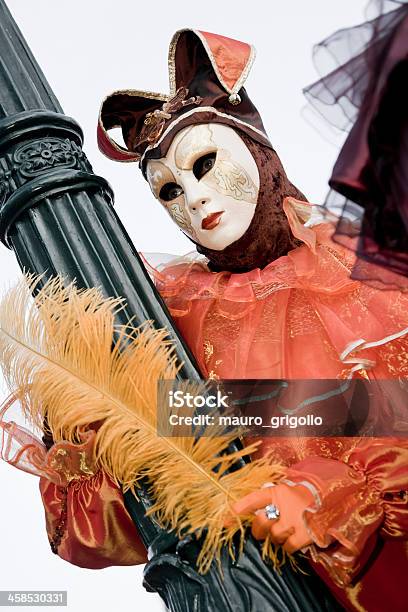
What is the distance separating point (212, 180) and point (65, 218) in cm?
34

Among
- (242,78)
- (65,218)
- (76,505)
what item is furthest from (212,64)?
(76,505)

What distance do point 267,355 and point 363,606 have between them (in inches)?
A: 18.8

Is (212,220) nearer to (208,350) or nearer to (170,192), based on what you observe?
(170,192)

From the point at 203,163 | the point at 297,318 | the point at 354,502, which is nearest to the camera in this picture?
the point at 354,502

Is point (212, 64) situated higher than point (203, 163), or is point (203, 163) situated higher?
point (212, 64)

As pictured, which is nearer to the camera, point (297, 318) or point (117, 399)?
point (117, 399)

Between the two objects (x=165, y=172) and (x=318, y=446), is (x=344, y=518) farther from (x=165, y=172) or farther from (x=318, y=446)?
(x=165, y=172)

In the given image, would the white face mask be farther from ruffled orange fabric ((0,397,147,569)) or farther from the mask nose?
ruffled orange fabric ((0,397,147,569))

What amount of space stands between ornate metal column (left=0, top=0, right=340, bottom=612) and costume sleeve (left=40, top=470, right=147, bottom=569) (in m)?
0.13

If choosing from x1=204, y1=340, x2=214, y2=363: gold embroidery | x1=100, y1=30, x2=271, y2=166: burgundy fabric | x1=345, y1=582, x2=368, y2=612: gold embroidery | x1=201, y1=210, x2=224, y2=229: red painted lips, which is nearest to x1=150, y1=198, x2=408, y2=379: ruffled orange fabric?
x1=204, y1=340, x2=214, y2=363: gold embroidery

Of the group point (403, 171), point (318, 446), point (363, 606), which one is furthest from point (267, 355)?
point (403, 171)

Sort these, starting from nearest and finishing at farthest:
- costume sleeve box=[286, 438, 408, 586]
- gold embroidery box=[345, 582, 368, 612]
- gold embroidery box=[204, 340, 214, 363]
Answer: costume sleeve box=[286, 438, 408, 586], gold embroidery box=[345, 582, 368, 612], gold embroidery box=[204, 340, 214, 363]

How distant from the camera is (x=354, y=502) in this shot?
1.35 m

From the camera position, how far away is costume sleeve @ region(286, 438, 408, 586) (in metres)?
1.31
